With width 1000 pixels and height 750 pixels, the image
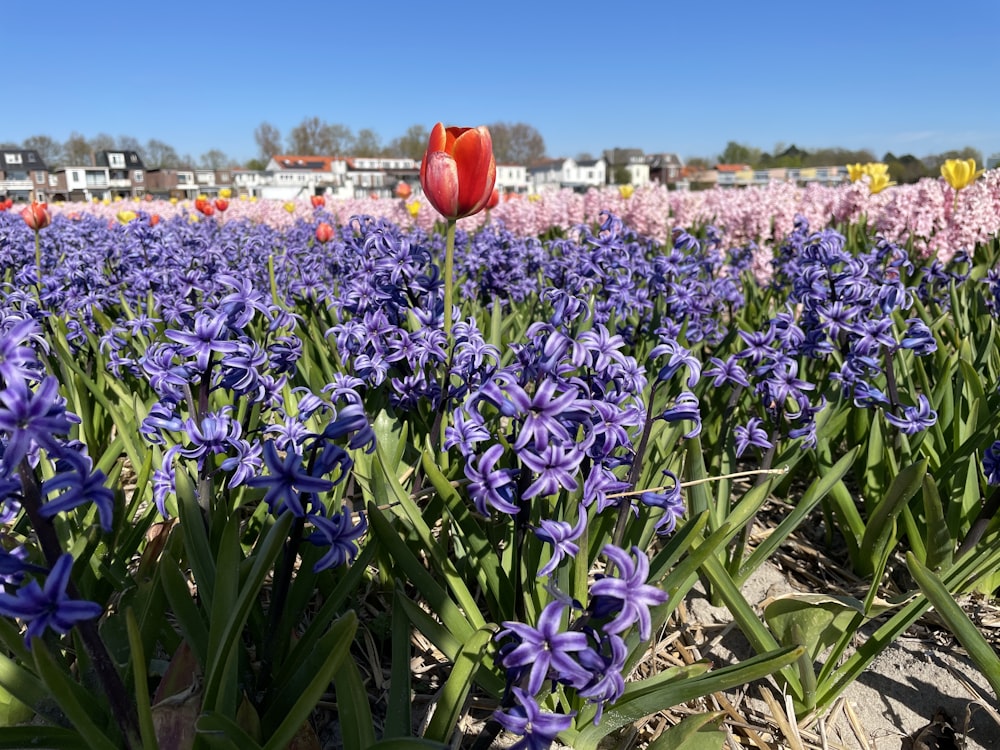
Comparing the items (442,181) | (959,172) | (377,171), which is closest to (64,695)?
(442,181)

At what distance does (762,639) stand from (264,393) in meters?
1.68

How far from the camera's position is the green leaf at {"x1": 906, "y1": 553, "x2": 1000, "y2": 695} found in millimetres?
1801

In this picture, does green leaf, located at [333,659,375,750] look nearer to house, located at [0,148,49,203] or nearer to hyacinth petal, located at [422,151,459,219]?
hyacinth petal, located at [422,151,459,219]

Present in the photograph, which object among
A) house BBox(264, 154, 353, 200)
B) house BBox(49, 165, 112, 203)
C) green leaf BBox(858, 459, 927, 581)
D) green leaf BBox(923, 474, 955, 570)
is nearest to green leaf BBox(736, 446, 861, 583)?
green leaf BBox(858, 459, 927, 581)

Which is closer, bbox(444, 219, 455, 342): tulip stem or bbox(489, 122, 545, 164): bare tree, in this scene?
bbox(444, 219, 455, 342): tulip stem

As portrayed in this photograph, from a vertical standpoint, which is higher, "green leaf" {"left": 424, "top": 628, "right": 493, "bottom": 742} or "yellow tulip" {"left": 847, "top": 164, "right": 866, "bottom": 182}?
"yellow tulip" {"left": 847, "top": 164, "right": 866, "bottom": 182}

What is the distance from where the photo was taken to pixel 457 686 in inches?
59.2

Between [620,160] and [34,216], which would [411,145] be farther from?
[34,216]

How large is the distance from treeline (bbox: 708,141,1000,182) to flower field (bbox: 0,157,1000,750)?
685 inches

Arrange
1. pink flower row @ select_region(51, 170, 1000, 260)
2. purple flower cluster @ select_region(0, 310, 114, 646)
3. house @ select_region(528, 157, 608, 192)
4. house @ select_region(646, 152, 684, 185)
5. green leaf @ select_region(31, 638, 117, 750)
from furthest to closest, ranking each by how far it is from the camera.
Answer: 1. house @ select_region(528, 157, 608, 192)
2. house @ select_region(646, 152, 684, 185)
3. pink flower row @ select_region(51, 170, 1000, 260)
4. green leaf @ select_region(31, 638, 117, 750)
5. purple flower cluster @ select_region(0, 310, 114, 646)

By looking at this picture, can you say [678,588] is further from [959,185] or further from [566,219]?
[566,219]

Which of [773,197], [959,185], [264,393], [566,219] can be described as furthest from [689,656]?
[566,219]

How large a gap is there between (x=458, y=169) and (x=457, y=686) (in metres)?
1.64

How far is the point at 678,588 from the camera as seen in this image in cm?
188
